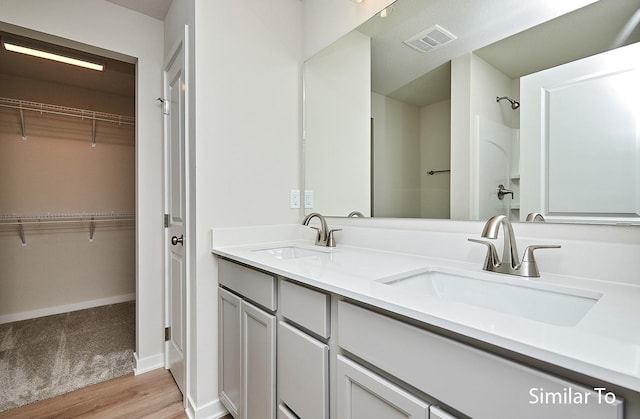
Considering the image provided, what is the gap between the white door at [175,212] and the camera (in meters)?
1.68

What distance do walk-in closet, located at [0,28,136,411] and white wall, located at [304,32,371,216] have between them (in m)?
1.84

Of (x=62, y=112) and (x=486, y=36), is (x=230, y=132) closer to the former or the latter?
(x=486, y=36)

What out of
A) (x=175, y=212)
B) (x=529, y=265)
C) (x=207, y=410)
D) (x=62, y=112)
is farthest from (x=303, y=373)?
(x=62, y=112)

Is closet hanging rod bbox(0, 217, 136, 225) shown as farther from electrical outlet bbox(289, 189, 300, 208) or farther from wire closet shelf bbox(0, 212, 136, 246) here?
electrical outlet bbox(289, 189, 300, 208)

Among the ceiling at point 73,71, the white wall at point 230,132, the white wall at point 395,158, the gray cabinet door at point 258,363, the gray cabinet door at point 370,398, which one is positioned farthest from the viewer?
the ceiling at point 73,71

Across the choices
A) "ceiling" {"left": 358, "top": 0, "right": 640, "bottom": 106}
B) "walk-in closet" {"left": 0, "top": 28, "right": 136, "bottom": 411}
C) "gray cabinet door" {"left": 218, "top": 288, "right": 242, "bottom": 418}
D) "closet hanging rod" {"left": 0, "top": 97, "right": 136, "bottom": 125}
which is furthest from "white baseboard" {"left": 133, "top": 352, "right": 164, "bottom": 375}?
"closet hanging rod" {"left": 0, "top": 97, "right": 136, "bottom": 125}

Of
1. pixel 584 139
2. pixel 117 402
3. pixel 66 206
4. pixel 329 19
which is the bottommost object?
pixel 117 402

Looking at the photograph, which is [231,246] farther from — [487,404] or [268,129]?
[487,404]

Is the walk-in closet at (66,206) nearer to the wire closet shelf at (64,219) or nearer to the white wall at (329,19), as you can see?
the wire closet shelf at (64,219)

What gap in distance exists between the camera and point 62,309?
120 inches

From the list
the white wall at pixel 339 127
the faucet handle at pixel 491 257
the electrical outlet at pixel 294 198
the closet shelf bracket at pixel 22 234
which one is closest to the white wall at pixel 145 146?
the electrical outlet at pixel 294 198

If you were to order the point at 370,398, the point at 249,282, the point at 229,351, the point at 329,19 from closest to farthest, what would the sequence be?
the point at 370,398 < the point at 249,282 < the point at 229,351 < the point at 329,19

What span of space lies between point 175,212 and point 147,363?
105cm

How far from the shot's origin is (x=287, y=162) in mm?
1862
